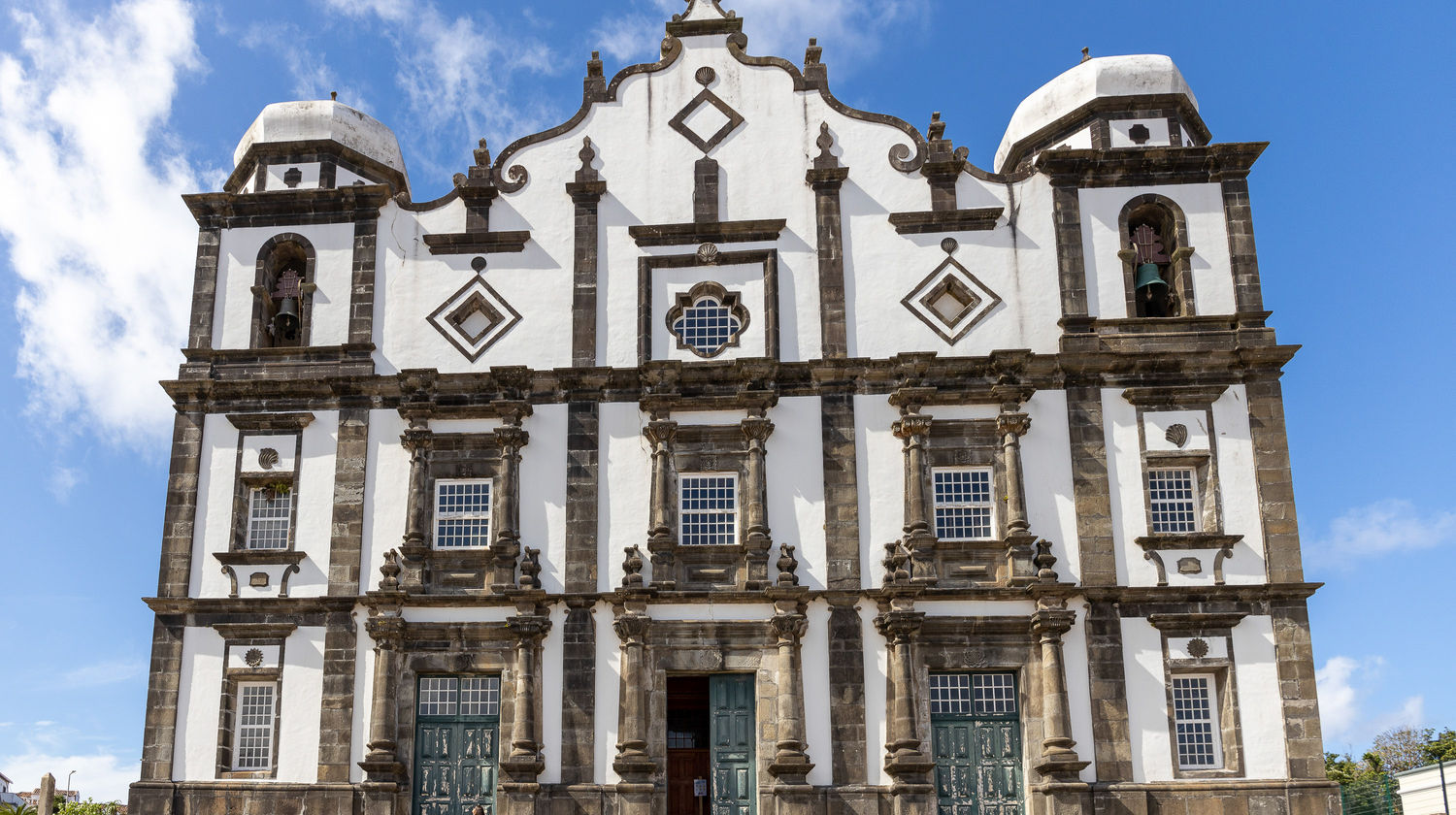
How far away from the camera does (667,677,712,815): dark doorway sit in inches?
861

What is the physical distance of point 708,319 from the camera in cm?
2386

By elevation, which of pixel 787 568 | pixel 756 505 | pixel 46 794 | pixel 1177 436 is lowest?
pixel 46 794

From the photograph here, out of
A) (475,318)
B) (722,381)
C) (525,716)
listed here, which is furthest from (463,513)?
(722,381)

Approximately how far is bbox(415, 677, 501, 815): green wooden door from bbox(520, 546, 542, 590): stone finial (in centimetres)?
168

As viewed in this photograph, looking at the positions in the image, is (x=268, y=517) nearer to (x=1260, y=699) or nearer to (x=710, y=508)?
(x=710, y=508)

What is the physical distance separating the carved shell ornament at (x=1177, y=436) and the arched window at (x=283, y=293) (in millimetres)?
15214

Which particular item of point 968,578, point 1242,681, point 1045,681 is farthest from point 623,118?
point 1242,681

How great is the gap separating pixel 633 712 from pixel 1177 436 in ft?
33.4

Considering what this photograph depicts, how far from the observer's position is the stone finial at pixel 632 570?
21922 mm

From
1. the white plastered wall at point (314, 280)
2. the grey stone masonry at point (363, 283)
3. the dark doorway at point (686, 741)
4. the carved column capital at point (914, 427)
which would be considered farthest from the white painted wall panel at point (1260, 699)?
the white plastered wall at point (314, 280)

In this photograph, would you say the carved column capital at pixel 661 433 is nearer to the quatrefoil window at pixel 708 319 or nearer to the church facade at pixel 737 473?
the church facade at pixel 737 473

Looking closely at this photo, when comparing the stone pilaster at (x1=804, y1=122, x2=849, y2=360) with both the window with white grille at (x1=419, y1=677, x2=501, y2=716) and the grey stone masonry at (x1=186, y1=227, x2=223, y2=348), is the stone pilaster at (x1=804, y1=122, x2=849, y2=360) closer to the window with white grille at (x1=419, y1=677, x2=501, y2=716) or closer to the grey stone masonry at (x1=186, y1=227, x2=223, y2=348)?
the window with white grille at (x1=419, y1=677, x2=501, y2=716)

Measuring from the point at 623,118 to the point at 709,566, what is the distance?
874 cm

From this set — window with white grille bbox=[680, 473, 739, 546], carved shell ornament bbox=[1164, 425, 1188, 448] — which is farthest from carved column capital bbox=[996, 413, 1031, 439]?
window with white grille bbox=[680, 473, 739, 546]
